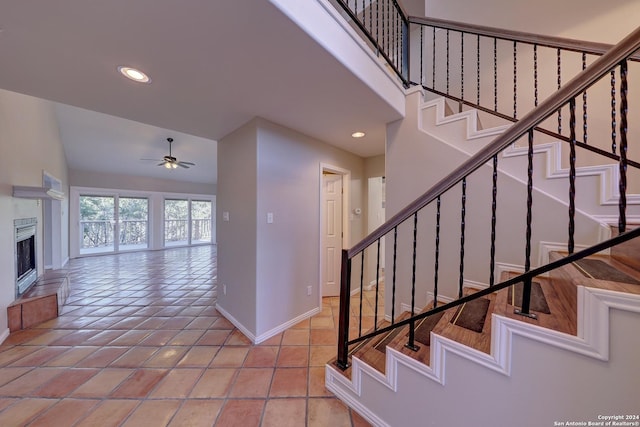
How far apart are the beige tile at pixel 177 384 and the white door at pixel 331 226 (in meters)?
2.08

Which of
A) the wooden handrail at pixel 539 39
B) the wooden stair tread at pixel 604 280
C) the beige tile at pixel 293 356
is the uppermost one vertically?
the wooden handrail at pixel 539 39

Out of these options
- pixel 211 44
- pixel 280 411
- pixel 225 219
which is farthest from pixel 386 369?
pixel 225 219

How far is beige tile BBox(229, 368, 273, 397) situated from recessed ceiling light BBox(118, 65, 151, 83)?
2381 millimetres

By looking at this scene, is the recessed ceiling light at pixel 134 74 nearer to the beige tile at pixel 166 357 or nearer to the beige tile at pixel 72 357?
the beige tile at pixel 166 357

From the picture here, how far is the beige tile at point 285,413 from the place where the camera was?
4.83 feet

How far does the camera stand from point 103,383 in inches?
69.7

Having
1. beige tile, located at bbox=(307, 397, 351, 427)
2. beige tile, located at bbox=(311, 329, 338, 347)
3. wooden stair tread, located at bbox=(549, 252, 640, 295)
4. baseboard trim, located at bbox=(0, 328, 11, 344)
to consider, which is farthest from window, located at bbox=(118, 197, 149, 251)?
wooden stair tread, located at bbox=(549, 252, 640, 295)

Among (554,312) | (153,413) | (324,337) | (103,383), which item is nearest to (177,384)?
(153,413)

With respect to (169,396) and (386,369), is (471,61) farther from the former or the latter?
(169,396)

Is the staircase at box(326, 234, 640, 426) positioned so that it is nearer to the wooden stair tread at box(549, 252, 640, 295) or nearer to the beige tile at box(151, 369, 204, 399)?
the wooden stair tread at box(549, 252, 640, 295)

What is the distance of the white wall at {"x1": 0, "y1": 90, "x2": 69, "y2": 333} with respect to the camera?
2482mm

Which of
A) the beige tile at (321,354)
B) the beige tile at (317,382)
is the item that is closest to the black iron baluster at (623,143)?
the beige tile at (317,382)

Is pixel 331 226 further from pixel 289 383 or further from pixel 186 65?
pixel 186 65

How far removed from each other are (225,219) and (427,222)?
2.33 metres
